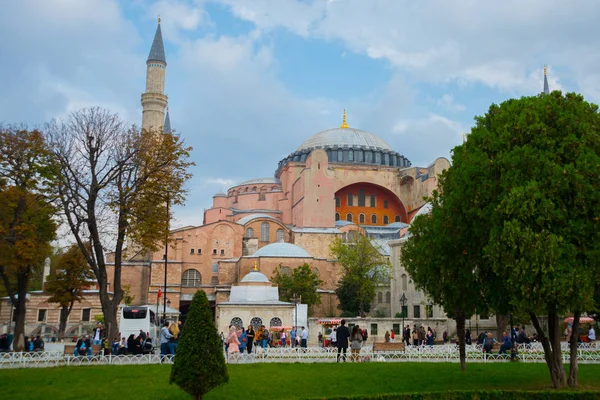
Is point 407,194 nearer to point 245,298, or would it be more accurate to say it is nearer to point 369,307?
point 369,307

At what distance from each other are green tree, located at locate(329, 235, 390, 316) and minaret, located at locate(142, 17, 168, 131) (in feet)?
52.5

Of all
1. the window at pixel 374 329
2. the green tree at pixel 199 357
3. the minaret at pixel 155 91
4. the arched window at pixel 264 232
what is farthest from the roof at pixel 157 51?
the green tree at pixel 199 357

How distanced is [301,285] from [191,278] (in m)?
10.4

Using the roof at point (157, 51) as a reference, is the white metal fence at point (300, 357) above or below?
below

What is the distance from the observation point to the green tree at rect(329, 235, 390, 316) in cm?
3847

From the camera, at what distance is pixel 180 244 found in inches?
1766

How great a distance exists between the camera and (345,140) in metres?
58.7

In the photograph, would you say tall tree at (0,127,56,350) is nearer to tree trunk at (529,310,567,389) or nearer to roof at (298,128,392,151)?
tree trunk at (529,310,567,389)

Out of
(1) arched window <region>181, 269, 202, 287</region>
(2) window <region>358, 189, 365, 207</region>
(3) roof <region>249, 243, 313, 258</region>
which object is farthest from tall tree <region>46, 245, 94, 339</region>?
(2) window <region>358, 189, 365, 207</region>

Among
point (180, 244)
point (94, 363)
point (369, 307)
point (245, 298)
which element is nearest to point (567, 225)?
point (94, 363)

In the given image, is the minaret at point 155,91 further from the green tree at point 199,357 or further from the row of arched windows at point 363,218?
the green tree at point 199,357

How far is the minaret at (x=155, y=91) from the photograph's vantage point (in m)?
44.7

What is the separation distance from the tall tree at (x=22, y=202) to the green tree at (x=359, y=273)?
21.8 metres

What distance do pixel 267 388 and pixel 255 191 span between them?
4758 cm
